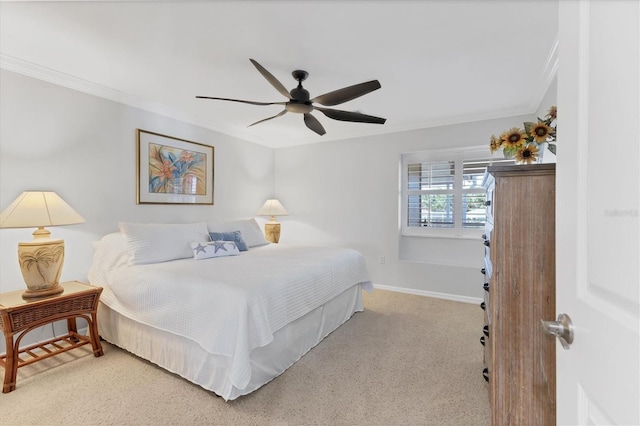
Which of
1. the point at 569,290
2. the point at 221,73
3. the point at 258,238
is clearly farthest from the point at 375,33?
the point at 258,238

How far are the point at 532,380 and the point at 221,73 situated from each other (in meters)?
2.96

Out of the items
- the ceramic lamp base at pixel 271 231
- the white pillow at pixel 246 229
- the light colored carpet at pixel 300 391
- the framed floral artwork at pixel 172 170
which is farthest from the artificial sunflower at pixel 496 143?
the ceramic lamp base at pixel 271 231

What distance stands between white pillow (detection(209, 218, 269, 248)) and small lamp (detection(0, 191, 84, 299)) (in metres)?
1.45

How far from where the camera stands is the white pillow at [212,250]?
114 inches

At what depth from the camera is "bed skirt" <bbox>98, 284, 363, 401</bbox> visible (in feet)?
6.21

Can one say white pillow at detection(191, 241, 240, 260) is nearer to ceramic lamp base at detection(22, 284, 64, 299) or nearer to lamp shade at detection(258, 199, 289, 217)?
ceramic lamp base at detection(22, 284, 64, 299)

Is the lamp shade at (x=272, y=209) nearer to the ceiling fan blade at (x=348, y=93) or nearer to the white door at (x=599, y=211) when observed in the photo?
the ceiling fan blade at (x=348, y=93)

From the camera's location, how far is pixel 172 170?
360 centimetres

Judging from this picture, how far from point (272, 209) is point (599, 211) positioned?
4.38m

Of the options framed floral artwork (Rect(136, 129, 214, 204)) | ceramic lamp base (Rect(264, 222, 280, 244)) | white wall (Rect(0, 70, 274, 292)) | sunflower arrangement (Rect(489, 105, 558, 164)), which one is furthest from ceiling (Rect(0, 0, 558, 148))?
ceramic lamp base (Rect(264, 222, 280, 244))

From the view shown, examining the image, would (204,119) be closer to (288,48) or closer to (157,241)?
(157,241)

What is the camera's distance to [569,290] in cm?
71

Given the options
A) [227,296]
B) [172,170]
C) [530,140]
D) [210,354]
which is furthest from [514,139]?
[172,170]

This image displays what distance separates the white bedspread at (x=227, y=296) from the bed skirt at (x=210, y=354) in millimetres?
116
